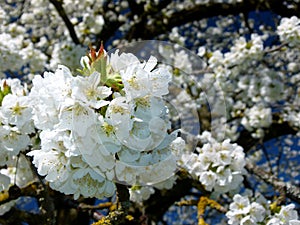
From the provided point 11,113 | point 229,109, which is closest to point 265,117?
point 229,109

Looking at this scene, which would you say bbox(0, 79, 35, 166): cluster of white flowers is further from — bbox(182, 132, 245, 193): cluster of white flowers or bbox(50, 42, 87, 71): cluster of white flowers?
bbox(50, 42, 87, 71): cluster of white flowers

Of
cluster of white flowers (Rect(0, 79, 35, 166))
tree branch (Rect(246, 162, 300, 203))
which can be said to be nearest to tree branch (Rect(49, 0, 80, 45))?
tree branch (Rect(246, 162, 300, 203))

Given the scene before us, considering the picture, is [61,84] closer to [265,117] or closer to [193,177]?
[193,177]

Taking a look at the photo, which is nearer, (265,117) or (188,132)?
(188,132)

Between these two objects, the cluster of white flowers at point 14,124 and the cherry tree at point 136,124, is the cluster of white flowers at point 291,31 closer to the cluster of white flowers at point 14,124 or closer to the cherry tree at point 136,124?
the cherry tree at point 136,124

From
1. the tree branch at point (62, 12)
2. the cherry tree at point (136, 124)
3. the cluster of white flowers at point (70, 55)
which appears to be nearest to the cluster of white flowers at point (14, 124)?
the cherry tree at point (136, 124)

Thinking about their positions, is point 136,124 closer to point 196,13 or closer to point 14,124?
point 14,124

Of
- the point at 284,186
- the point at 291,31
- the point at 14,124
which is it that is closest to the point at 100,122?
the point at 14,124
